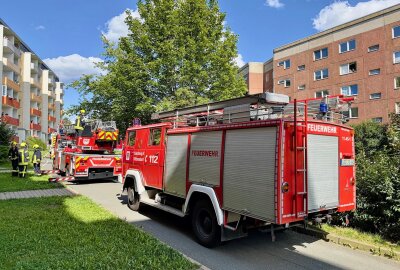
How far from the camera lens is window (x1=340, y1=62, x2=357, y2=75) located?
34375mm

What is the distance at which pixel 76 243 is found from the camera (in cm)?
583

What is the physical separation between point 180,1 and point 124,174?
13.7m

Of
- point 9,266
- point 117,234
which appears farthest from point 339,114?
point 9,266

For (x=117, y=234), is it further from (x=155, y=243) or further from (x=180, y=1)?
(x=180, y=1)

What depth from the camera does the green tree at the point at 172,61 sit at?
1800 centimetres

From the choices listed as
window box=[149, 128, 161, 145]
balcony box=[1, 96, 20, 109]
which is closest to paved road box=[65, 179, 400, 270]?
window box=[149, 128, 161, 145]

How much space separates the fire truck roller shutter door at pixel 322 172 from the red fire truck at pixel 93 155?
1139 cm

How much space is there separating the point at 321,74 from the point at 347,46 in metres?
4.17

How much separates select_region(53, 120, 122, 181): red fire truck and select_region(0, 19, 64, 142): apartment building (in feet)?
74.8

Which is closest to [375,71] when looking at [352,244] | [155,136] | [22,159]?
[155,136]

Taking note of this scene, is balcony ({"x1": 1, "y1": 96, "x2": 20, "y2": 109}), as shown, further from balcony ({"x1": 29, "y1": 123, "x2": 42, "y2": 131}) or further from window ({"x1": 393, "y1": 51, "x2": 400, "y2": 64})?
window ({"x1": 393, "y1": 51, "x2": 400, "y2": 64})

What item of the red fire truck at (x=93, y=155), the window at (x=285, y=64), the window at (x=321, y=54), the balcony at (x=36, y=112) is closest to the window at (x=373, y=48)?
the window at (x=321, y=54)

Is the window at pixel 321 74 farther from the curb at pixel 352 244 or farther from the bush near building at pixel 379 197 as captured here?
the curb at pixel 352 244

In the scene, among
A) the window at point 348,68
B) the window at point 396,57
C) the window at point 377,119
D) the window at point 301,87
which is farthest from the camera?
the window at point 301,87
